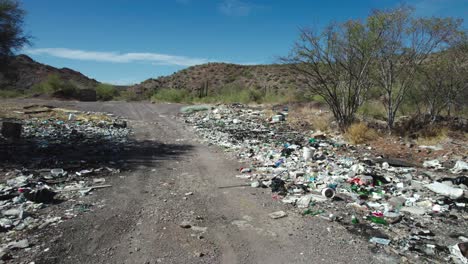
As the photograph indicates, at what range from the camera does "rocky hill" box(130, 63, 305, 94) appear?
52.2 metres

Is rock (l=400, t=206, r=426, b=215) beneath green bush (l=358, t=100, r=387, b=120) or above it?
beneath

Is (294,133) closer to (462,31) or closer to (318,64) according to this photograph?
(318,64)

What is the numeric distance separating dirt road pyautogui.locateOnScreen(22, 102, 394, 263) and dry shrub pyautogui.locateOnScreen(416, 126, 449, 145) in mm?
7151

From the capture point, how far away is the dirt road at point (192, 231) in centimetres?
340

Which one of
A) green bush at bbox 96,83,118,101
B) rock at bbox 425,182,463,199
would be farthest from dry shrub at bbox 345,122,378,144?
green bush at bbox 96,83,118,101

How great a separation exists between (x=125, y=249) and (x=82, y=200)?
1.82m

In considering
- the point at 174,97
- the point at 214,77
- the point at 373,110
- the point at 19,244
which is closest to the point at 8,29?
the point at 19,244

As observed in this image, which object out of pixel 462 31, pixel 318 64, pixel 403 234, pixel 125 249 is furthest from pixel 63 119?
pixel 462 31

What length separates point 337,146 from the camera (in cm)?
966

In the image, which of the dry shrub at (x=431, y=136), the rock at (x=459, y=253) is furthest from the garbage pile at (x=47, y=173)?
the dry shrub at (x=431, y=136)

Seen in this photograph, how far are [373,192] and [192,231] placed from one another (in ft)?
10.9

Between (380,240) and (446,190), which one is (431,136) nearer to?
(446,190)

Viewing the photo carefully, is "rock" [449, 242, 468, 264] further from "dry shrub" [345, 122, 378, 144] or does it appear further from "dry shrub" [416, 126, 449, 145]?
"dry shrub" [416, 126, 449, 145]

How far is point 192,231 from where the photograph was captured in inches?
157
